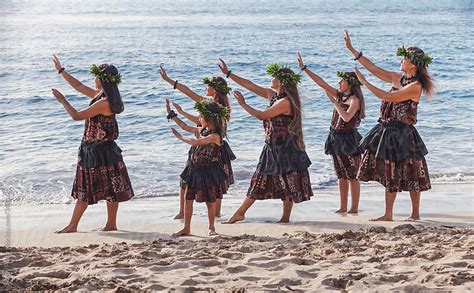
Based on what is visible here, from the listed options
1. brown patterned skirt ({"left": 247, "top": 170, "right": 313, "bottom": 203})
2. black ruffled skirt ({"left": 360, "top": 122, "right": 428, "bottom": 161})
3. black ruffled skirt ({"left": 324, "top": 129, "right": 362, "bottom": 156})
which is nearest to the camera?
black ruffled skirt ({"left": 360, "top": 122, "right": 428, "bottom": 161})

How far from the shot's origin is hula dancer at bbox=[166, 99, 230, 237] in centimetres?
802

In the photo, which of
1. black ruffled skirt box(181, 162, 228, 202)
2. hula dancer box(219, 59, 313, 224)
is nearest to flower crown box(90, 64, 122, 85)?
black ruffled skirt box(181, 162, 228, 202)

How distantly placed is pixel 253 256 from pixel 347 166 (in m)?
2.77

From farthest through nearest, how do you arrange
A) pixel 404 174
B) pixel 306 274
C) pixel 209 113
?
pixel 404 174 → pixel 209 113 → pixel 306 274

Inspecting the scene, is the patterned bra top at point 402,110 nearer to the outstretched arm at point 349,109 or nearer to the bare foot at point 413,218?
the outstretched arm at point 349,109

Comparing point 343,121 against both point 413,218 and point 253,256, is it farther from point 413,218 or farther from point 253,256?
point 253,256

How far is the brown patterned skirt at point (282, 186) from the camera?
8648 millimetres

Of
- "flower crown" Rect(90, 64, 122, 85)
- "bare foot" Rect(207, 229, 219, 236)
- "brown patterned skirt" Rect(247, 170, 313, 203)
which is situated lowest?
"bare foot" Rect(207, 229, 219, 236)

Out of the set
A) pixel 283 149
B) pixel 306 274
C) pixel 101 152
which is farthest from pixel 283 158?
pixel 306 274

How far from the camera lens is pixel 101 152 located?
8.24 m

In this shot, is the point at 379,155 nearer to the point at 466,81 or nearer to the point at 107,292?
the point at 107,292

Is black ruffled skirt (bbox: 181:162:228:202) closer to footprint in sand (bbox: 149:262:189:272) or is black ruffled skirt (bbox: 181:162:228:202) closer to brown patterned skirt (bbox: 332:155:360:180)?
brown patterned skirt (bbox: 332:155:360:180)

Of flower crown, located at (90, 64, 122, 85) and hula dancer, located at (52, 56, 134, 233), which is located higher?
flower crown, located at (90, 64, 122, 85)

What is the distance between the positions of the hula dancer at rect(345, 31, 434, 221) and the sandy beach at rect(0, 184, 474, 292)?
17.2 inches
